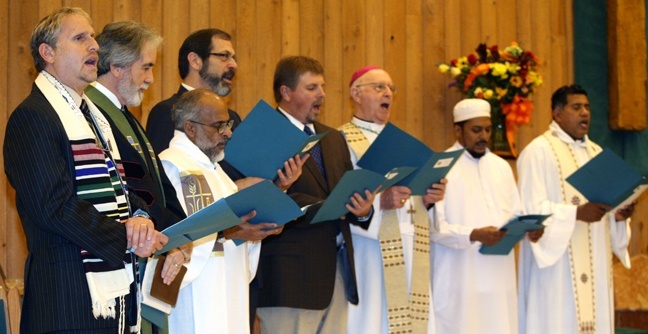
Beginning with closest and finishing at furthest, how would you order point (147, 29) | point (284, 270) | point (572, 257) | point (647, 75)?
1. point (147, 29)
2. point (284, 270)
3. point (572, 257)
4. point (647, 75)

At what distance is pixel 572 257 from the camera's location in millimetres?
6773

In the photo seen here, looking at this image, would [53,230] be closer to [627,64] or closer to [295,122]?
[295,122]

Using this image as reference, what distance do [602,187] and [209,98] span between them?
308 cm

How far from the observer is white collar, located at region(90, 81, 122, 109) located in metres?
4.00

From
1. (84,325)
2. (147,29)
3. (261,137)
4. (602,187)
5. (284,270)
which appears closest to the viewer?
(84,325)

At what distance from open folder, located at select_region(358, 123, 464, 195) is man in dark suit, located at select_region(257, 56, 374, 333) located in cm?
24

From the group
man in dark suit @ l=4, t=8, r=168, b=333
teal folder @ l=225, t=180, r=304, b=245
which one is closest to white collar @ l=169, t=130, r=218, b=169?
teal folder @ l=225, t=180, r=304, b=245

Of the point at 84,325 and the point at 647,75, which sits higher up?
the point at 647,75

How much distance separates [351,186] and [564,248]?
238cm

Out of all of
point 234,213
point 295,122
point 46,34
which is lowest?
point 234,213

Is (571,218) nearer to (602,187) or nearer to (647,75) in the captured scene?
(602,187)

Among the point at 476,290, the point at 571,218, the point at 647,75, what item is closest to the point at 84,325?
the point at 476,290

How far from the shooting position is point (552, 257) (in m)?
6.70

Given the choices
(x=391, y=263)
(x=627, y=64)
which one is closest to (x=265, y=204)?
(x=391, y=263)
